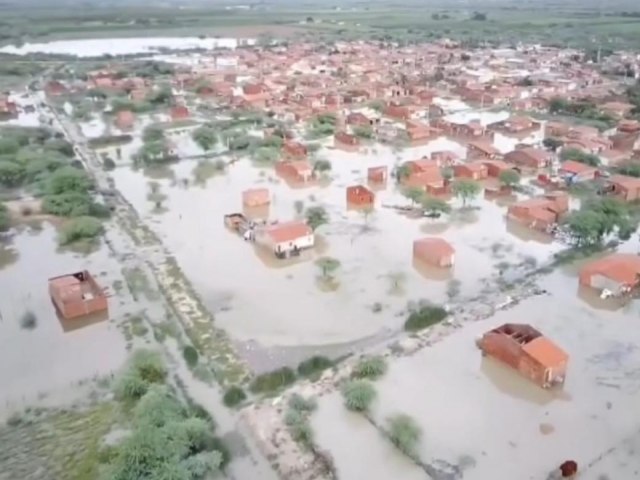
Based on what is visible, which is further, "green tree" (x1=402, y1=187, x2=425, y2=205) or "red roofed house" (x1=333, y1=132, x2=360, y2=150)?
"red roofed house" (x1=333, y1=132, x2=360, y2=150)

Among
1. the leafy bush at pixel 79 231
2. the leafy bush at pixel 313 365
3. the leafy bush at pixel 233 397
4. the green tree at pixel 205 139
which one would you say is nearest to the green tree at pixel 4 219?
the leafy bush at pixel 79 231

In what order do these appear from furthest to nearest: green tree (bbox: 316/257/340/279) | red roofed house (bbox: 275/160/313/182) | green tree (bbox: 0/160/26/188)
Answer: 1. red roofed house (bbox: 275/160/313/182)
2. green tree (bbox: 0/160/26/188)
3. green tree (bbox: 316/257/340/279)

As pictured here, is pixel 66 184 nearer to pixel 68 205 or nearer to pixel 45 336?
pixel 68 205

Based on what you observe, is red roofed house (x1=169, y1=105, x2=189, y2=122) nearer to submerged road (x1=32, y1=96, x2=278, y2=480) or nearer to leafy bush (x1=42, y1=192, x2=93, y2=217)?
leafy bush (x1=42, y1=192, x2=93, y2=217)

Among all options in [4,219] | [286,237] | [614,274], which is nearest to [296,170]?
[286,237]

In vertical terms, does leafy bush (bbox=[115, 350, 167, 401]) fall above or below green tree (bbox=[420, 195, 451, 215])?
above

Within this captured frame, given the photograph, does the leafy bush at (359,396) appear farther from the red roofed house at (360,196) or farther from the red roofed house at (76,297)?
the red roofed house at (360,196)

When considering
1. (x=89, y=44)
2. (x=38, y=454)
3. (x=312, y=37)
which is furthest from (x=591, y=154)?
(x=89, y=44)

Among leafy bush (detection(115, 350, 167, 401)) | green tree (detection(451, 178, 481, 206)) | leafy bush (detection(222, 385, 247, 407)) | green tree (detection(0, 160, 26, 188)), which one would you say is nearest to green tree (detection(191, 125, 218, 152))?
green tree (detection(0, 160, 26, 188))
